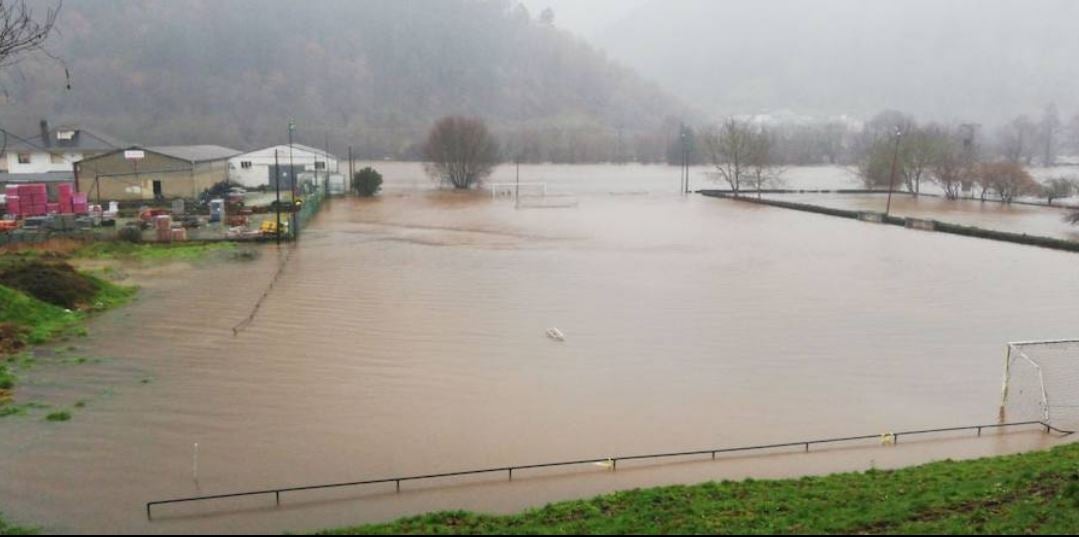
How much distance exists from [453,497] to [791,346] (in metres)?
7.13

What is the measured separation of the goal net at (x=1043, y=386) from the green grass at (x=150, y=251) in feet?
56.6

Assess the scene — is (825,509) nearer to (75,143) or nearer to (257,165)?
(257,165)

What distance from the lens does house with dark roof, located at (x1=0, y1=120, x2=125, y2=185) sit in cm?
3272

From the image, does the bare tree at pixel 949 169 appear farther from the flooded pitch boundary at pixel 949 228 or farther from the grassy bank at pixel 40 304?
the grassy bank at pixel 40 304

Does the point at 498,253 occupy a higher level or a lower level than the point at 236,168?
lower

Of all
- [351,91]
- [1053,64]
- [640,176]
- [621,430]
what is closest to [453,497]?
[621,430]

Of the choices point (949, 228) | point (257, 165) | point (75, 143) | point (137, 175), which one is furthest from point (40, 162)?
point (949, 228)

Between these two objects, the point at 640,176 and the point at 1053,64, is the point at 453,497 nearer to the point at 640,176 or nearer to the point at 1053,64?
the point at 640,176

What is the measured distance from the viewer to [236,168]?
133ft

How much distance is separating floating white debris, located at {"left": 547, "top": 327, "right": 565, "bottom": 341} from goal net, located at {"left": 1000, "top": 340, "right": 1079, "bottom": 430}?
598cm

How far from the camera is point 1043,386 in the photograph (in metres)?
10.1

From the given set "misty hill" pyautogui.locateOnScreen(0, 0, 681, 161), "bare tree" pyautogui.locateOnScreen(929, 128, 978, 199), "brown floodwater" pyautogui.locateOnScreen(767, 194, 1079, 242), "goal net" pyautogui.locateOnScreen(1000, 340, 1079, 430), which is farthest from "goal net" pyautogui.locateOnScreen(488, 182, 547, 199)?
"misty hill" pyautogui.locateOnScreen(0, 0, 681, 161)

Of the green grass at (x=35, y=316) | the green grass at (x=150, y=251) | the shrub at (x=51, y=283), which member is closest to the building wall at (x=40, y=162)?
the green grass at (x=150, y=251)

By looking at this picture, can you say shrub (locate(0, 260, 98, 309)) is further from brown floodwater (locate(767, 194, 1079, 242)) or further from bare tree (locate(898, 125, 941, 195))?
bare tree (locate(898, 125, 941, 195))
